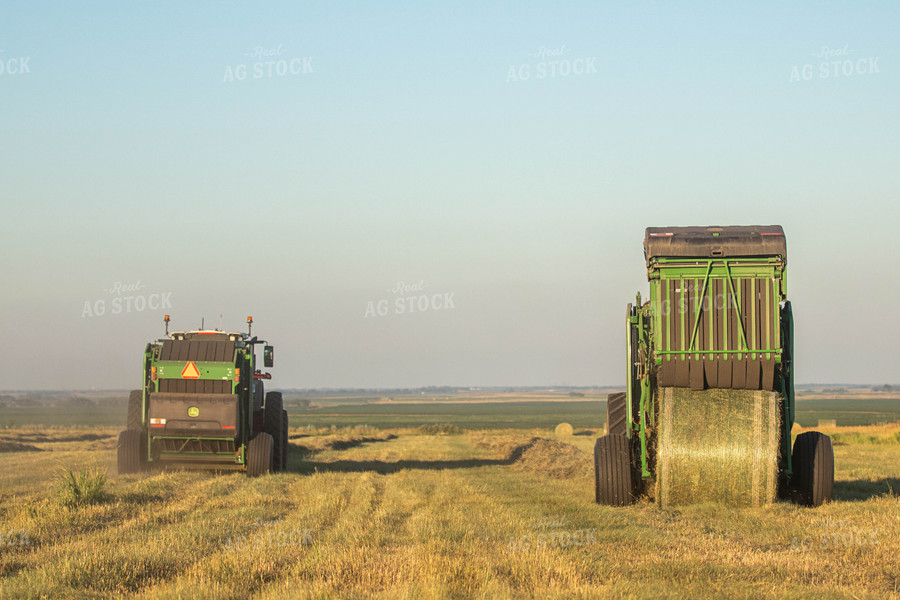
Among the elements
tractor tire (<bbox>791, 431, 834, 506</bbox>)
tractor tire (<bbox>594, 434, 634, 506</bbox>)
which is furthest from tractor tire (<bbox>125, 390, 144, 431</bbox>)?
tractor tire (<bbox>791, 431, 834, 506</bbox>)

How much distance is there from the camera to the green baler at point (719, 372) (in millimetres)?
14219

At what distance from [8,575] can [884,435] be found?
37.6m

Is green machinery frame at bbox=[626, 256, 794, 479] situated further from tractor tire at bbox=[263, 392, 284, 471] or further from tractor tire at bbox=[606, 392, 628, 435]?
tractor tire at bbox=[263, 392, 284, 471]

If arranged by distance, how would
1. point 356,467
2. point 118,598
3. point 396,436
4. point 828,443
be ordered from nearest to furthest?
1. point 118,598
2. point 828,443
3. point 356,467
4. point 396,436

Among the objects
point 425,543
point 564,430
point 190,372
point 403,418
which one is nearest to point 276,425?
point 190,372

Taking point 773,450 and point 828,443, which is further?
point 828,443

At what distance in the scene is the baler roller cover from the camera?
46.2 ft

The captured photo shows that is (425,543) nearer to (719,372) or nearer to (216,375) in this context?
(719,372)

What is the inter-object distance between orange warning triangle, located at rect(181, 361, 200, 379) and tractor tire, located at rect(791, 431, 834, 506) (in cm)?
1324

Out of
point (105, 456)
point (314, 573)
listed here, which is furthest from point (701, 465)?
point (105, 456)

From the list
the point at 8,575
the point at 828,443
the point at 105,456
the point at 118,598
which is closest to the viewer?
the point at 118,598

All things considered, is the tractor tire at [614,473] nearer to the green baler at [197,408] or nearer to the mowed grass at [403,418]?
the green baler at [197,408]

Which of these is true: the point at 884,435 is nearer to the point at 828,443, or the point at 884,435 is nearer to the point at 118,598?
the point at 828,443

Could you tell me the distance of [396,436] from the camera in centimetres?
5747
